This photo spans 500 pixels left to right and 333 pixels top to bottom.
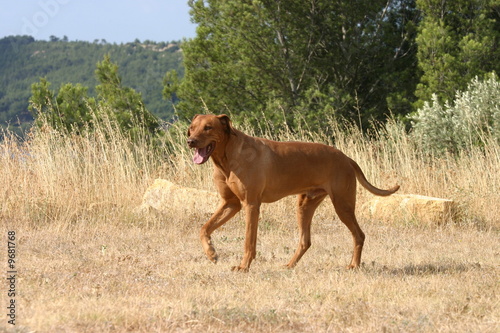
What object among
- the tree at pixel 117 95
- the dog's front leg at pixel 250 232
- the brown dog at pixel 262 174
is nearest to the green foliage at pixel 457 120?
the brown dog at pixel 262 174

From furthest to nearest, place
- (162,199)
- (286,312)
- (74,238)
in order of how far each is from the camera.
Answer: (162,199)
(74,238)
(286,312)

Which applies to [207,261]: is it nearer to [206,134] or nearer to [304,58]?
[206,134]

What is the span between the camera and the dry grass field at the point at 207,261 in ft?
14.6

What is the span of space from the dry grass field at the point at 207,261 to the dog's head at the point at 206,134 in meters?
1.12

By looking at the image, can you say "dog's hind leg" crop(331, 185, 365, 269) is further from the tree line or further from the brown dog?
the tree line

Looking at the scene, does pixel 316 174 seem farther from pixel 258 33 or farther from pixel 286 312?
pixel 258 33

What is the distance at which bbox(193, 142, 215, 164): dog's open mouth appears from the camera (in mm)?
5758

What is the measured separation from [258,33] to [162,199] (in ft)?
34.9

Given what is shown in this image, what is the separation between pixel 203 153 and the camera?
19.1 ft

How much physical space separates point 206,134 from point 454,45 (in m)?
13.8

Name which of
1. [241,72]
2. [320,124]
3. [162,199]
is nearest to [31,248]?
[162,199]

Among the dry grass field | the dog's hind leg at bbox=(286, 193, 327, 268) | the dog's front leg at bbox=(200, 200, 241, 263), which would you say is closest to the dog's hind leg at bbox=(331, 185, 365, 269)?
the dry grass field

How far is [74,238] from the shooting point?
800 centimetres

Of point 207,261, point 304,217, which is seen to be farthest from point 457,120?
point 207,261
